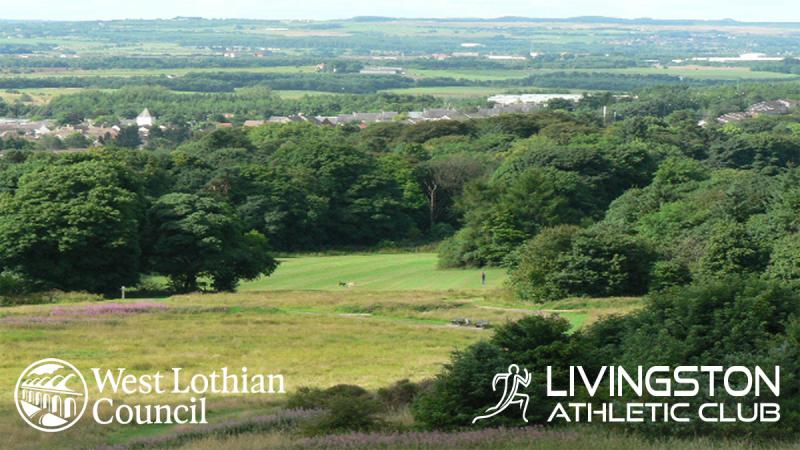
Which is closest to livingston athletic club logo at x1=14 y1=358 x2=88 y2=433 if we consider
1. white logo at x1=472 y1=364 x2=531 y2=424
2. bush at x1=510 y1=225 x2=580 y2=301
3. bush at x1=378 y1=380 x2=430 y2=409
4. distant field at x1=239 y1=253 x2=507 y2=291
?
bush at x1=378 y1=380 x2=430 y2=409

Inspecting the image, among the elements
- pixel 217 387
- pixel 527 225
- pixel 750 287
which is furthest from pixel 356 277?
pixel 750 287

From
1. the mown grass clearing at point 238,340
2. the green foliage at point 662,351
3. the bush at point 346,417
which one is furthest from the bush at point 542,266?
the bush at point 346,417

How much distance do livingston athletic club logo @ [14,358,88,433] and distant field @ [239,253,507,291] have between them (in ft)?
107

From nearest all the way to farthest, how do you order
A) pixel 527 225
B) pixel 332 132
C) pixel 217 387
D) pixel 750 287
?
pixel 750 287, pixel 217 387, pixel 527 225, pixel 332 132

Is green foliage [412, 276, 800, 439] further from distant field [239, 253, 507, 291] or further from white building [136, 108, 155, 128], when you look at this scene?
white building [136, 108, 155, 128]

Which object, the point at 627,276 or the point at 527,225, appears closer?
the point at 627,276

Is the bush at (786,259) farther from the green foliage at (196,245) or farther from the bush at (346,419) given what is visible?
the bush at (346,419)

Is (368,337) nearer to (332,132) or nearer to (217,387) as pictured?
(217,387)

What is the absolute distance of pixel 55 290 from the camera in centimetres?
5106

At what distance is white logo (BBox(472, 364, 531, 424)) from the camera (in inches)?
773

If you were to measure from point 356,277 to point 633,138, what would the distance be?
54658 millimetres

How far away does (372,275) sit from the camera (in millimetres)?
66562

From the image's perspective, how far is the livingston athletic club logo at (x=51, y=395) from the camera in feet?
74.0

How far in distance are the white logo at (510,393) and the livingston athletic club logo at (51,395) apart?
24.4 feet
